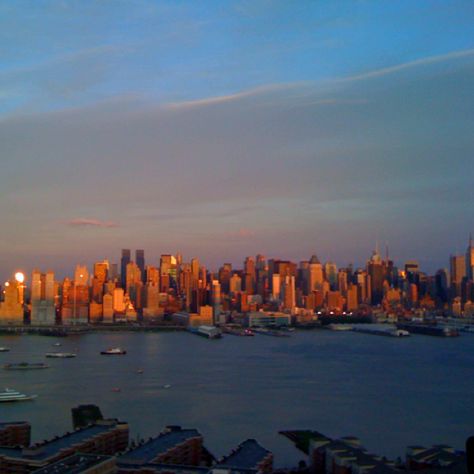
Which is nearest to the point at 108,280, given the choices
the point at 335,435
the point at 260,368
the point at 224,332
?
the point at 224,332

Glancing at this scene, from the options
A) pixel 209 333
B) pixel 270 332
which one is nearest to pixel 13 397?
pixel 209 333

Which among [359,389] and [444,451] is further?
[359,389]

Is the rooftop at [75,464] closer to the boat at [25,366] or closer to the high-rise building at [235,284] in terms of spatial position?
the boat at [25,366]

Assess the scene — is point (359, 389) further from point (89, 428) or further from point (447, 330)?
point (447, 330)

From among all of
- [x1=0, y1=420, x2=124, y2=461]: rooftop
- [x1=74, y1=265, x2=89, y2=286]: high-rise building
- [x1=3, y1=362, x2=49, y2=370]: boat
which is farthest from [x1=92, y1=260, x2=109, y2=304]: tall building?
[x1=0, y1=420, x2=124, y2=461]: rooftop

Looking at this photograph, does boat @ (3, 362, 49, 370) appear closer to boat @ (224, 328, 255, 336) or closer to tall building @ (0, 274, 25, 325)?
boat @ (224, 328, 255, 336)

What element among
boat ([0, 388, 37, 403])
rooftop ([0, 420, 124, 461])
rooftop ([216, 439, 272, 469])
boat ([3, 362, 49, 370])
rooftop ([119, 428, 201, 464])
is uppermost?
rooftop ([0, 420, 124, 461])

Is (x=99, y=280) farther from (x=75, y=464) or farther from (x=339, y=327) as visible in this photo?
(x=75, y=464)
